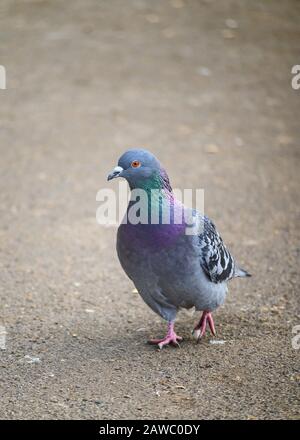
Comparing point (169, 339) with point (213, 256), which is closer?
point (213, 256)

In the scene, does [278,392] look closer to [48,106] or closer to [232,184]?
[232,184]

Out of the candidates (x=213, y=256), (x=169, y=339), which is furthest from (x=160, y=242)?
(x=169, y=339)

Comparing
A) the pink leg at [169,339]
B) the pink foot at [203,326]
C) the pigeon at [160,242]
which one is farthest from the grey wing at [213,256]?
the pink leg at [169,339]

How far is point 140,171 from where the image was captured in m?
4.52

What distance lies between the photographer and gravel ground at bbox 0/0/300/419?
4.34 meters

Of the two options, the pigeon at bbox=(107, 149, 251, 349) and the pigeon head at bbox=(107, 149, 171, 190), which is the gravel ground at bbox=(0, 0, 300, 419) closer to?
the pigeon at bbox=(107, 149, 251, 349)

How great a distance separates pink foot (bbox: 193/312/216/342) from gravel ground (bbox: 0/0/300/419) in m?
0.06

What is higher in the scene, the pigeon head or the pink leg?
the pigeon head

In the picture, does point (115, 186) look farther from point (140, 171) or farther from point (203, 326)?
point (140, 171)

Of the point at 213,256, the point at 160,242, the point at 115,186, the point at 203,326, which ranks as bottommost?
the point at 115,186

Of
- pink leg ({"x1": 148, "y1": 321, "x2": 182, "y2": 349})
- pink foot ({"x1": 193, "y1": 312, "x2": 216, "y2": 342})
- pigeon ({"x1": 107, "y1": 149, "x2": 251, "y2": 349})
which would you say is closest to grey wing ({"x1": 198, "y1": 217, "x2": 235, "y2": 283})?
pigeon ({"x1": 107, "y1": 149, "x2": 251, "y2": 349})

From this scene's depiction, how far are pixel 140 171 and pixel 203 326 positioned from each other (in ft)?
3.87
